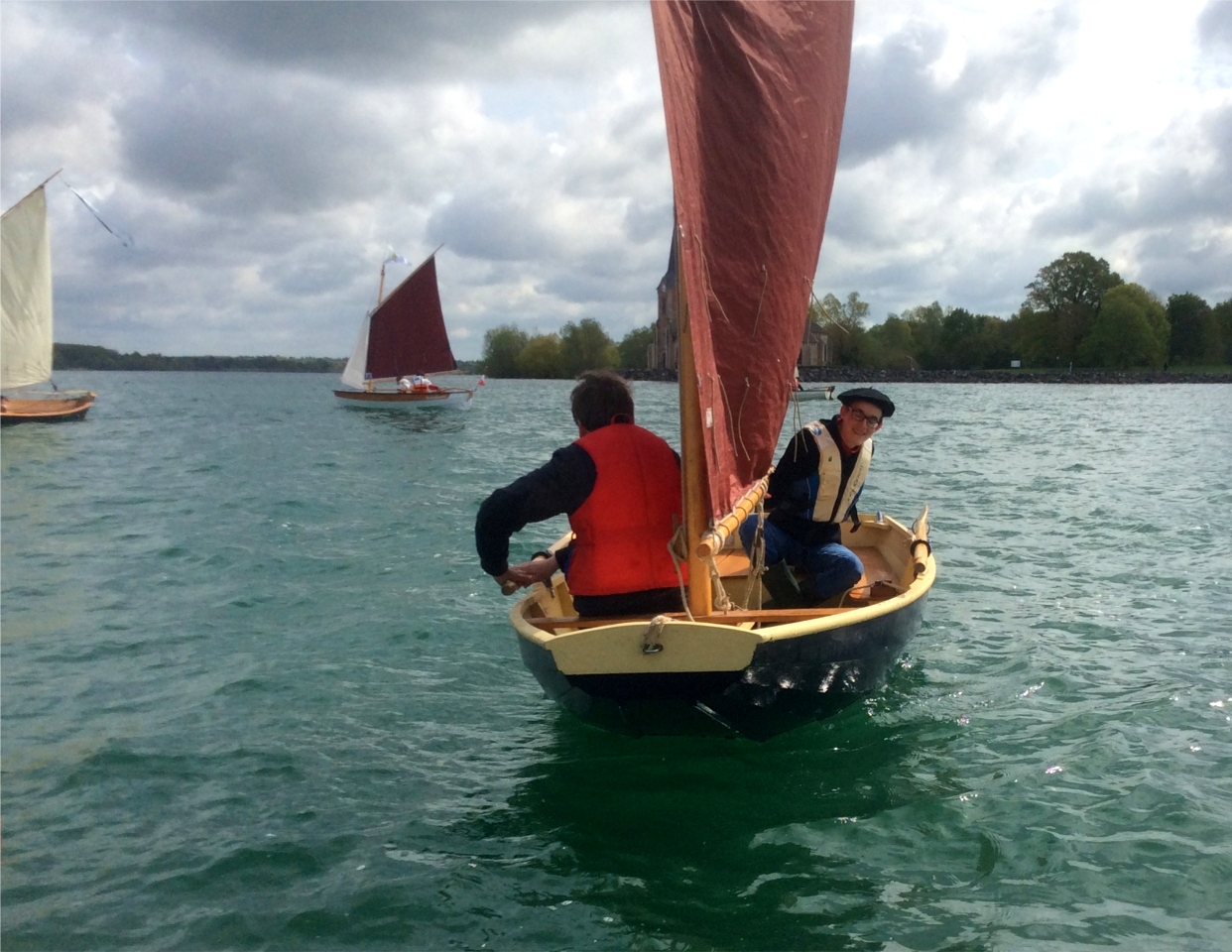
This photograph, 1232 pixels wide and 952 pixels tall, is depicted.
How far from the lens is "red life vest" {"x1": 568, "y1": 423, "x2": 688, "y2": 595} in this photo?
4.84m

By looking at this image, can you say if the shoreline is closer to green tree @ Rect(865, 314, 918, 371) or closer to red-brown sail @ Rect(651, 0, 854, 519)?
green tree @ Rect(865, 314, 918, 371)

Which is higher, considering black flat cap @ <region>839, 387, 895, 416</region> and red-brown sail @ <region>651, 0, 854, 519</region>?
red-brown sail @ <region>651, 0, 854, 519</region>

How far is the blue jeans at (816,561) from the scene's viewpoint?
20.9 feet

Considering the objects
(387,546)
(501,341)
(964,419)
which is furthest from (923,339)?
(387,546)

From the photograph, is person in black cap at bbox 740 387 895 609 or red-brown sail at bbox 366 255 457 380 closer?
person in black cap at bbox 740 387 895 609

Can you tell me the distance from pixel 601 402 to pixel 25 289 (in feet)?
121

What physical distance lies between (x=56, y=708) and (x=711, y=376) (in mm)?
5099

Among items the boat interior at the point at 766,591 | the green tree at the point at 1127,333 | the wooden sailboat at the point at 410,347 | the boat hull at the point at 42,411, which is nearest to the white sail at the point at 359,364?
the wooden sailboat at the point at 410,347

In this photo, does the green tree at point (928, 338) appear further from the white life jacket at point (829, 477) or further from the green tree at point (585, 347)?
the white life jacket at point (829, 477)

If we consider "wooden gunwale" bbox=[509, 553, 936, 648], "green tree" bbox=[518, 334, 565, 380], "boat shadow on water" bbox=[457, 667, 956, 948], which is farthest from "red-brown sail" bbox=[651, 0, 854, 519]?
"green tree" bbox=[518, 334, 565, 380]

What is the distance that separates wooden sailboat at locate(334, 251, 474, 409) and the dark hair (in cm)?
4657

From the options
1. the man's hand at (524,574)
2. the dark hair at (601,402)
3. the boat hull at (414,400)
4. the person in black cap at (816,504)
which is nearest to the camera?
the dark hair at (601,402)

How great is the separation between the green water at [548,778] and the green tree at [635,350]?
419 feet

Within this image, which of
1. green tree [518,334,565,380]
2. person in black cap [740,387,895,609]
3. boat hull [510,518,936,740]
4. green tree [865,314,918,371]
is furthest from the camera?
green tree [518,334,565,380]
